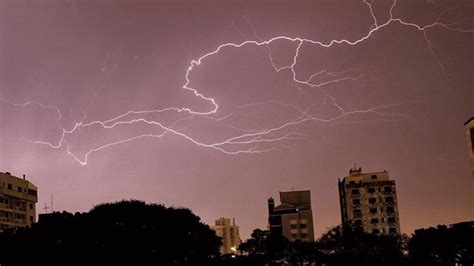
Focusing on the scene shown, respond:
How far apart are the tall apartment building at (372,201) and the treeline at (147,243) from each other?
40251 millimetres

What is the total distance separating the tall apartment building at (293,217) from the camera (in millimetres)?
116688

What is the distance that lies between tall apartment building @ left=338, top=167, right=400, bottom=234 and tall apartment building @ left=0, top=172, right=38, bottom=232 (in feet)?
143

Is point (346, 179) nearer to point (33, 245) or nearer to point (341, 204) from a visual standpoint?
point (341, 204)

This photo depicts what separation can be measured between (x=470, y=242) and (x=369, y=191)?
51110 millimetres

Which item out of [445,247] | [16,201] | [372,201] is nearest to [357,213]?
[372,201]

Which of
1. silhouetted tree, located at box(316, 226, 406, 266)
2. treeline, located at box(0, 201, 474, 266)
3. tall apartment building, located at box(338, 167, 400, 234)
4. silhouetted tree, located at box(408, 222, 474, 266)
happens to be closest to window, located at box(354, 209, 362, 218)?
tall apartment building, located at box(338, 167, 400, 234)

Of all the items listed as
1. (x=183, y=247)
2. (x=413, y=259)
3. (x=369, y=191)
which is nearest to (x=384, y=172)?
(x=369, y=191)

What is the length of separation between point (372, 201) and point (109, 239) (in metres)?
65.0

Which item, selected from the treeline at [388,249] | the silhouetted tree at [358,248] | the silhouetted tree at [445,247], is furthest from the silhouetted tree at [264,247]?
the silhouetted tree at [445,247]

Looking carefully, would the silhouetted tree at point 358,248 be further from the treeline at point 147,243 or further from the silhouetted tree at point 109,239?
the silhouetted tree at point 109,239

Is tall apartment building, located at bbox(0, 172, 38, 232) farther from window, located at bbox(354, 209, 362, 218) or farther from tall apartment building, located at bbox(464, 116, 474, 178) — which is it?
tall apartment building, located at bbox(464, 116, 474, 178)

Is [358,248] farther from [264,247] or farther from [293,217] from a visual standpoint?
[293,217]

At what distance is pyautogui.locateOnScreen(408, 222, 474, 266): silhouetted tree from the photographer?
5266 centimetres

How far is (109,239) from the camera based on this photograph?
144 ft
